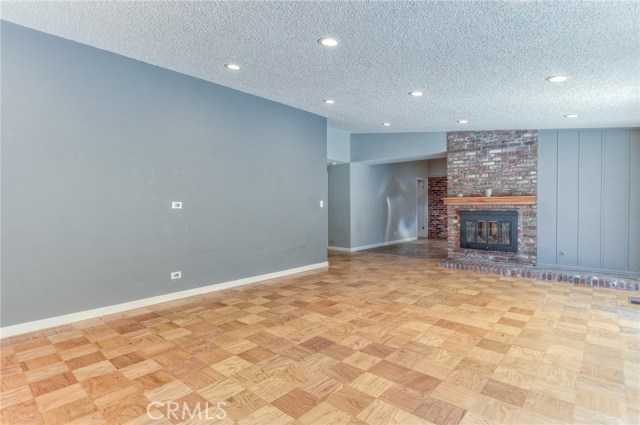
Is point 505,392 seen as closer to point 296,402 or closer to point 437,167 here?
point 296,402

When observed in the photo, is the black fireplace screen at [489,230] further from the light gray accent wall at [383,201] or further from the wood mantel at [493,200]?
the light gray accent wall at [383,201]

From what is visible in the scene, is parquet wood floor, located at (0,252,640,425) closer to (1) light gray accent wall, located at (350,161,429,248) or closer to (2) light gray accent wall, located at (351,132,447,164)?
(2) light gray accent wall, located at (351,132,447,164)

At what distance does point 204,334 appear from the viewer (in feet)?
9.25

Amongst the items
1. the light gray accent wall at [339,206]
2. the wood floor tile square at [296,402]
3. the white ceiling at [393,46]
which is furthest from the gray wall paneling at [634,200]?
the wood floor tile square at [296,402]

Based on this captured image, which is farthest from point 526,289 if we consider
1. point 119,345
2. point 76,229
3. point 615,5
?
point 76,229

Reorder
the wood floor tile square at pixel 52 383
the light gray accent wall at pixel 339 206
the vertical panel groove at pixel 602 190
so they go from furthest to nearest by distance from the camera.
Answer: the light gray accent wall at pixel 339 206, the vertical panel groove at pixel 602 190, the wood floor tile square at pixel 52 383

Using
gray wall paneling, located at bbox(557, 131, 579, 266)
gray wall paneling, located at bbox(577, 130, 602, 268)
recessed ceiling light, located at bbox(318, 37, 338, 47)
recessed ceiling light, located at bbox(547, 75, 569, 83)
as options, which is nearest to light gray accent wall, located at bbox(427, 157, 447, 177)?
gray wall paneling, located at bbox(557, 131, 579, 266)

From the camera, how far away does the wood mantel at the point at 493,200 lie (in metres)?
5.65

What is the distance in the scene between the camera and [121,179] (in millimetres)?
3434

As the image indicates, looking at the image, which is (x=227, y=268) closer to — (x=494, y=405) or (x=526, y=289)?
(x=494, y=405)

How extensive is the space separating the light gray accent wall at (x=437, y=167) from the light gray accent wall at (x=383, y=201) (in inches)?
8.9

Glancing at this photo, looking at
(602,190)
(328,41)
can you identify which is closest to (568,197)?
(602,190)

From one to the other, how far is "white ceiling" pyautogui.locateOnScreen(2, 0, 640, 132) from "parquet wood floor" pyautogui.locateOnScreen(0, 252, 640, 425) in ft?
7.79

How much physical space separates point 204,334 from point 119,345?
25.0 inches
